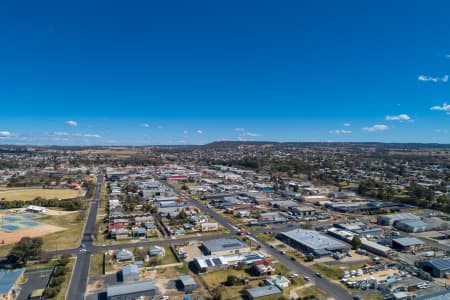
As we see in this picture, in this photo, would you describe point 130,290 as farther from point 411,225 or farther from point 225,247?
point 411,225

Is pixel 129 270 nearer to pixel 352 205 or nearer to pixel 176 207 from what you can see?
pixel 176 207

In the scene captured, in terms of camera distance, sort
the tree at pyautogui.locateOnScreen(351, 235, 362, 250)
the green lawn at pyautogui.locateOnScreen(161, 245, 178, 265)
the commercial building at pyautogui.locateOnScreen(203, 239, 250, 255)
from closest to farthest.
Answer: the green lawn at pyautogui.locateOnScreen(161, 245, 178, 265)
the commercial building at pyautogui.locateOnScreen(203, 239, 250, 255)
the tree at pyautogui.locateOnScreen(351, 235, 362, 250)

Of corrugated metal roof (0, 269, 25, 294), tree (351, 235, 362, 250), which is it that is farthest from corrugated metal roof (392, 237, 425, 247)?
corrugated metal roof (0, 269, 25, 294)

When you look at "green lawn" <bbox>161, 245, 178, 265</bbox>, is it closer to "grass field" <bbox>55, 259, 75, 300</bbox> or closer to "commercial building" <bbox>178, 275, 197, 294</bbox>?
"commercial building" <bbox>178, 275, 197, 294</bbox>

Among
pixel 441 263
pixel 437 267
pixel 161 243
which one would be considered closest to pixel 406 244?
pixel 441 263

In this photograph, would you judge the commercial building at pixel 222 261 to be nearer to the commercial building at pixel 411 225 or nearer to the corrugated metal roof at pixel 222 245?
the corrugated metal roof at pixel 222 245
